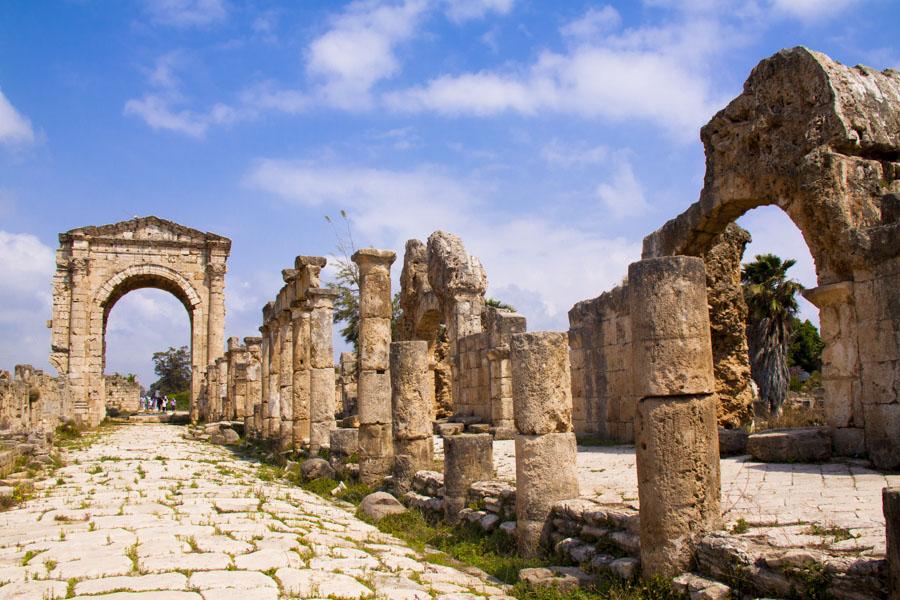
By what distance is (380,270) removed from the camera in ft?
42.5

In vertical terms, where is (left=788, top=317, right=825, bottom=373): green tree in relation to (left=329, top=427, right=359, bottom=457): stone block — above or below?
above

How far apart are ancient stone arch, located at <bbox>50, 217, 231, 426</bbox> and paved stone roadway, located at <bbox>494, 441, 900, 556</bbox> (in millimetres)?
26711

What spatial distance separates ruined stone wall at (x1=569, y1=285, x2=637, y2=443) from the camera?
13961 mm

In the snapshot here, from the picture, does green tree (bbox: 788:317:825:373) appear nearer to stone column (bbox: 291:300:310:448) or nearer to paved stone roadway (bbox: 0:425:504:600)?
stone column (bbox: 291:300:310:448)

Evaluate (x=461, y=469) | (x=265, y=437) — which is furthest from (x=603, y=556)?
(x=265, y=437)

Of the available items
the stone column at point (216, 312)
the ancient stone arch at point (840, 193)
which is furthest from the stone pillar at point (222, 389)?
the ancient stone arch at point (840, 193)

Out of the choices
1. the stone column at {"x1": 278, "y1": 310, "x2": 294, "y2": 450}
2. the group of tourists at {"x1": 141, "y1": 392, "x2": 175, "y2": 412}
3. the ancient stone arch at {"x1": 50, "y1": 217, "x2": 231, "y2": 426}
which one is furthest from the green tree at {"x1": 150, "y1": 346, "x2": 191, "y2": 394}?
the stone column at {"x1": 278, "y1": 310, "x2": 294, "y2": 450}

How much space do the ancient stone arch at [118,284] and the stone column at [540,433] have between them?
2805 centimetres

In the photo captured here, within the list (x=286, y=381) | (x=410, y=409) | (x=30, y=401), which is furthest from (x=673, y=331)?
(x=30, y=401)

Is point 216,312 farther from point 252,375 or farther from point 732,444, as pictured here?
point 732,444

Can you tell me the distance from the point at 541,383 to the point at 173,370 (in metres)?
70.7

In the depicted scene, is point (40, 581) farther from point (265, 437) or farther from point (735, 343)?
point (265, 437)

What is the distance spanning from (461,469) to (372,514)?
148cm

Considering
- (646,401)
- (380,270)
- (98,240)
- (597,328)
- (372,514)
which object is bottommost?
(372,514)
